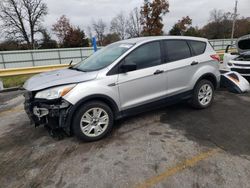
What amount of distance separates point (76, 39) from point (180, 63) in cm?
3893

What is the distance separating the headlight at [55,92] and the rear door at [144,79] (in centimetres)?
92

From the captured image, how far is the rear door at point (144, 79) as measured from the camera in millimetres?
3826

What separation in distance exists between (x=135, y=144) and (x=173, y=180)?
1.04 m

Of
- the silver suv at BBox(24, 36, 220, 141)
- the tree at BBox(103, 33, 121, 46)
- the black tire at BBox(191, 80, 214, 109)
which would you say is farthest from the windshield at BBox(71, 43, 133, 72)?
the tree at BBox(103, 33, 121, 46)

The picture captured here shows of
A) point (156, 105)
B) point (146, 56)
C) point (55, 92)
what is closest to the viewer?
point (55, 92)

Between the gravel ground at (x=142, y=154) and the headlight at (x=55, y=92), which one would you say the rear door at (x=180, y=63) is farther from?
the headlight at (x=55, y=92)

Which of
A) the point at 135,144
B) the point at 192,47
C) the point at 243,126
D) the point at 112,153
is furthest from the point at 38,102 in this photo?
the point at 243,126

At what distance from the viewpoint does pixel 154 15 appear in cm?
4000

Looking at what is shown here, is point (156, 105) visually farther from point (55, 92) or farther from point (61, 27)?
point (61, 27)

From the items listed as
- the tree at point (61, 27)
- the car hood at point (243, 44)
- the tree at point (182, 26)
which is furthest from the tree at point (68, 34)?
the car hood at point (243, 44)

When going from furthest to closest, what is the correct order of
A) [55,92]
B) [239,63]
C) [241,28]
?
[241,28] < [239,63] < [55,92]

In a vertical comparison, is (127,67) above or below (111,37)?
below

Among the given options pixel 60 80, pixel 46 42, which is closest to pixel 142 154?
pixel 60 80

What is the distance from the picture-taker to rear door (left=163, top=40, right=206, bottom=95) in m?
4.34
